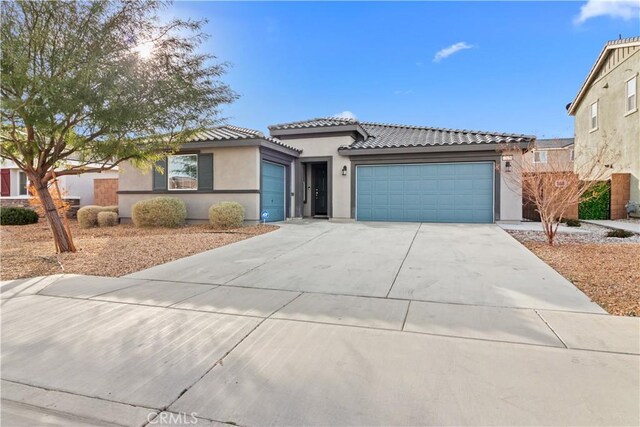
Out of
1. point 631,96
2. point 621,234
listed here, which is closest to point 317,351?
point 621,234

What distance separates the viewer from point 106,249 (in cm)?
848

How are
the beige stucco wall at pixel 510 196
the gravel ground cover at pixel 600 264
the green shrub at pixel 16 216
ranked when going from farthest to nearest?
the green shrub at pixel 16 216 → the beige stucco wall at pixel 510 196 → the gravel ground cover at pixel 600 264

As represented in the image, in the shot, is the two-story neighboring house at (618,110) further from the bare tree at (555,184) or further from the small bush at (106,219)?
the small bush at (106,219)

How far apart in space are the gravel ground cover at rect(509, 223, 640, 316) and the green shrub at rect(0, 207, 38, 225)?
1837 centimetres

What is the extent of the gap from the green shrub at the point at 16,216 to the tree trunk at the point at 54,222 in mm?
8997

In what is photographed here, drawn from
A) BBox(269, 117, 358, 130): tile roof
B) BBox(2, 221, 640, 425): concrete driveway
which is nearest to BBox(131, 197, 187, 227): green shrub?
BBox(269, 117, 358, 130): tile roof

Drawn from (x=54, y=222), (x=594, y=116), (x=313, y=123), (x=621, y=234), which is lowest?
(x=621, y=234)

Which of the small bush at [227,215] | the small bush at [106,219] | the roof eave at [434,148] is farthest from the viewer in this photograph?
the small bush at [106,219]

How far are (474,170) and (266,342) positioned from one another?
12.4 metres

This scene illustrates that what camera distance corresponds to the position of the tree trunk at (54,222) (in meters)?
A: 8.15

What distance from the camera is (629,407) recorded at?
7.67 ft

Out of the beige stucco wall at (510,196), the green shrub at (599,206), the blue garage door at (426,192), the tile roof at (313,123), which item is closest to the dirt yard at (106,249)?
the blue garage door at (426,192)

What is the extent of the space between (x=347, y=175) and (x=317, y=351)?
12282 mm

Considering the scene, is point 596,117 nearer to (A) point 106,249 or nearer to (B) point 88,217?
(A) point 106,249
